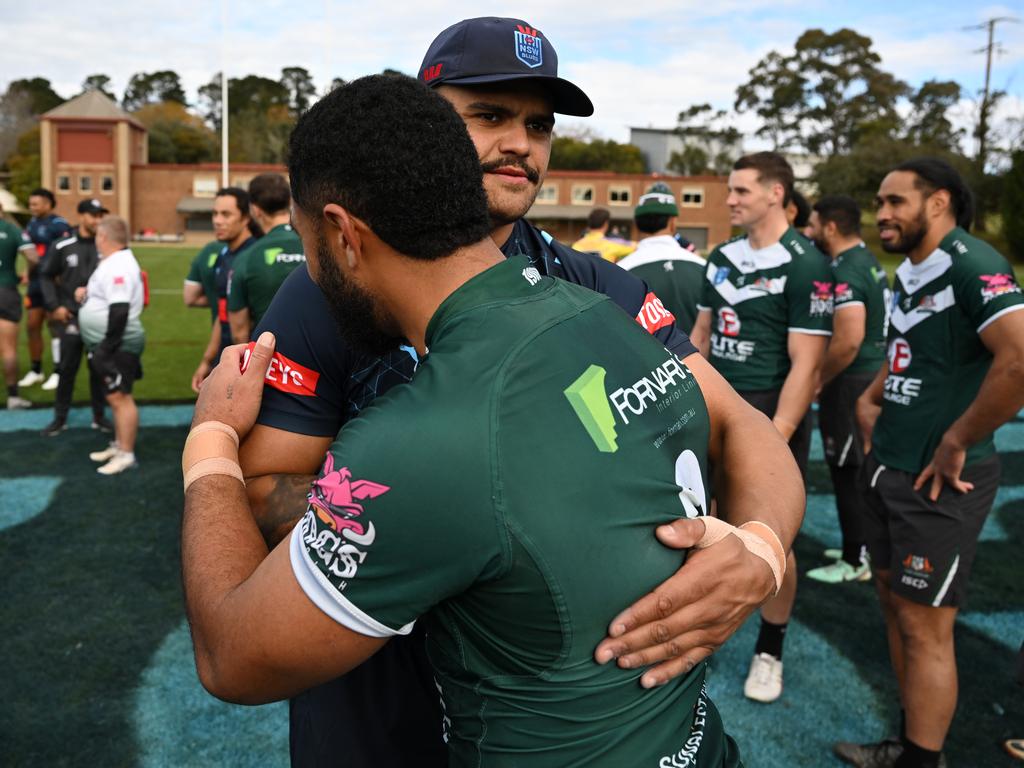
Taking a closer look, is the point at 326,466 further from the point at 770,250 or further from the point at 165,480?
the point at 165,480

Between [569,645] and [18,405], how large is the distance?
10.2 m

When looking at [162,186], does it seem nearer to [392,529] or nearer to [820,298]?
[820,298]

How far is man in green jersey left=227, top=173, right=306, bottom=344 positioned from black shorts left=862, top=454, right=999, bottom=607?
12.5 ft

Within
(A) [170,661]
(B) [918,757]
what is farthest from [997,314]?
(A) [170,661]

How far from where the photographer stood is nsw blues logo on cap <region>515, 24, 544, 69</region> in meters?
2.01

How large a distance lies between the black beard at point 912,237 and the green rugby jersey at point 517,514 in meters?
2.87

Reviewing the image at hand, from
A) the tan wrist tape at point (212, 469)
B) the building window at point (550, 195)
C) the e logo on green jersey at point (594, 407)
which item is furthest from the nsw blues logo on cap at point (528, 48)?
the building window at point (550, 195)

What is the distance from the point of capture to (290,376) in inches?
71.0

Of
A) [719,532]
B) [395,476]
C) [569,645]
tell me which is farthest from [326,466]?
[719,532]

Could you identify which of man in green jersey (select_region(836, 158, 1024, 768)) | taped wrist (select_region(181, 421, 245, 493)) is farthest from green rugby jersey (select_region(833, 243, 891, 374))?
taped wrist (select_region(181, 421, 245, 493))

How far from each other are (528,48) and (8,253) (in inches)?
376

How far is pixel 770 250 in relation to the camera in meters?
4.84

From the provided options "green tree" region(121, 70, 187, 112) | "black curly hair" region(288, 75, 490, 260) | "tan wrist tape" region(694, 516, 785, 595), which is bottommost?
"tan wrist tape" region(694, 516, 785, 595)

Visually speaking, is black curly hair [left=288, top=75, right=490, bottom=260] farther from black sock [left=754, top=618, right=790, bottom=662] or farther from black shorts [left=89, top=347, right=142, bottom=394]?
black shorts [left=89, top=347, right=142, bottom=394]
